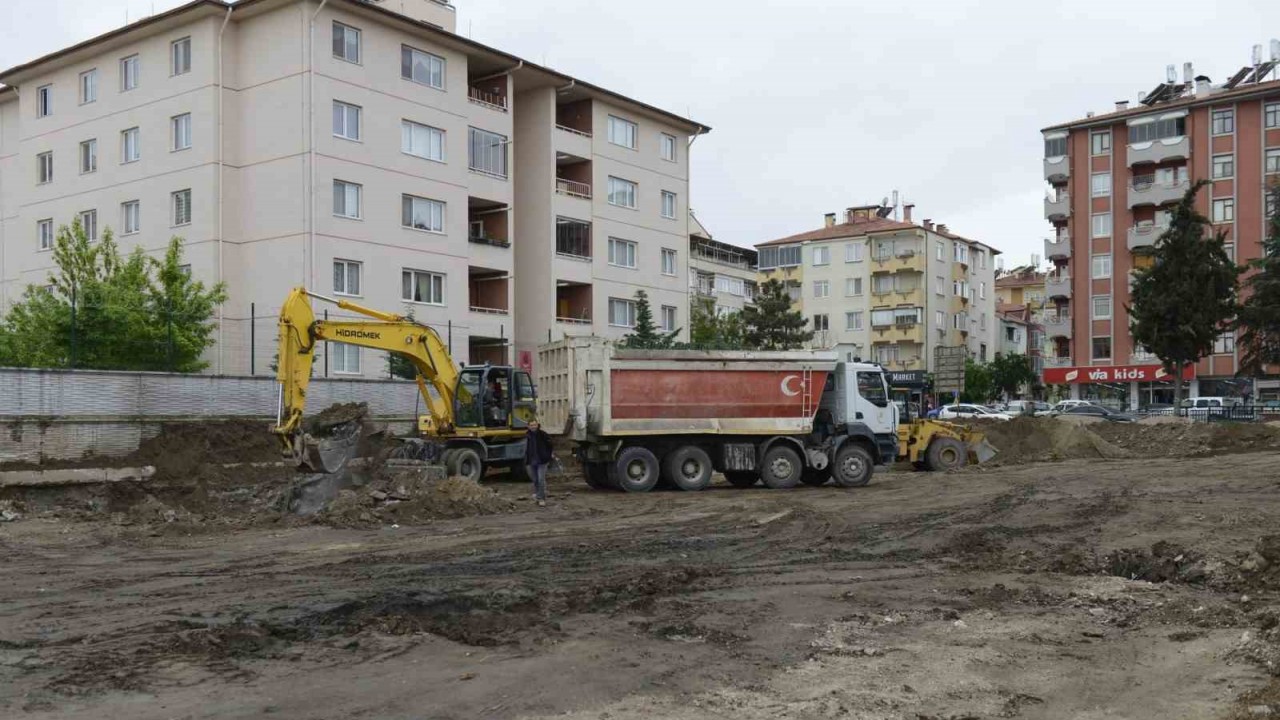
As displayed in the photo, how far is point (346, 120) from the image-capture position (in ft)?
123

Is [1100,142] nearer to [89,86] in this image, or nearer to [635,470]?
[89,86]

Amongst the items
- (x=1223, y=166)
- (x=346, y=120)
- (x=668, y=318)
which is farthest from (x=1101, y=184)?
(x=346, y=120)

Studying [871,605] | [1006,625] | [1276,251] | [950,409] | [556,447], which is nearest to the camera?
[1006,625]

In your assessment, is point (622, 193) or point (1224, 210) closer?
point (622, 193)

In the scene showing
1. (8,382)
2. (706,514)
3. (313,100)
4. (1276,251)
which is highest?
(313,100)

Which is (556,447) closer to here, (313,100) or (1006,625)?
(313,100)

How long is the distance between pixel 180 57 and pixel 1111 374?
188 feet

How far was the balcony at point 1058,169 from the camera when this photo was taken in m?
75.1

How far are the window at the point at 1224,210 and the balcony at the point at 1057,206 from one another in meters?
9.11

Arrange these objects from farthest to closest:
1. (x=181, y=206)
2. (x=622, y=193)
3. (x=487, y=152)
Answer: (x=622, y=193) → (x=487, y=152) → (x=181, y=206)

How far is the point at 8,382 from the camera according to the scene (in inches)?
862

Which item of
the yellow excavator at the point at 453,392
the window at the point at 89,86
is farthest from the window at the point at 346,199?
the yellow excavator at the point at 453,392

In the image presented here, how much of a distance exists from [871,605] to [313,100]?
29.9 m

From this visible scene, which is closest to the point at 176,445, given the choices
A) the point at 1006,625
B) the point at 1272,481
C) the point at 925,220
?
the point at 1006,625
